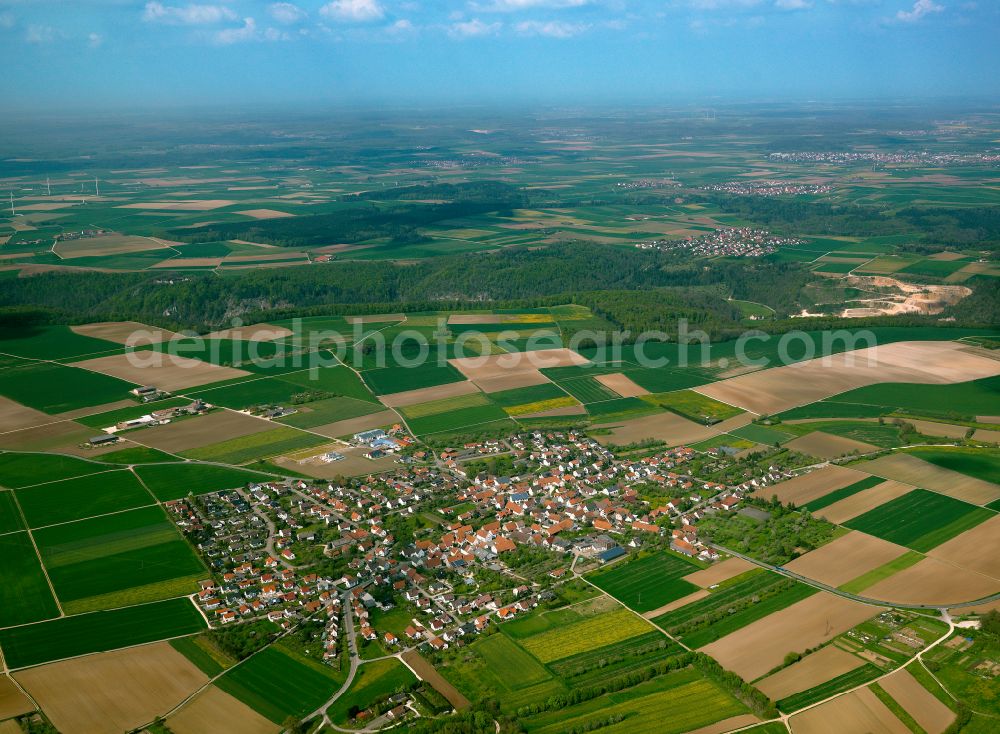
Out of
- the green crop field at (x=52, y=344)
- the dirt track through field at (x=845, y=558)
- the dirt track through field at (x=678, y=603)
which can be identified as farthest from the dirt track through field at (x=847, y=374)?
the green crop field at (x=52, y=344)

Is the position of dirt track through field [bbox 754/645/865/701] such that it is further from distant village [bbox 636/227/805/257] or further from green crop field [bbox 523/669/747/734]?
distant village [bbox 636/227/805/257]

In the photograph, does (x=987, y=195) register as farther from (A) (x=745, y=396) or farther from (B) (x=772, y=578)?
(B) (x=772, y=578)

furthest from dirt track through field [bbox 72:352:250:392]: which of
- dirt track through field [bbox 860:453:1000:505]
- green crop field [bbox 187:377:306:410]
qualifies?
dirt track through field [bbox 860:453:1000:505]

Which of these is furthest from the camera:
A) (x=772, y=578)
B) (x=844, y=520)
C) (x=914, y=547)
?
(x=844, y=520)

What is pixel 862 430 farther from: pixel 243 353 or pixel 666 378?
pixel 243 353

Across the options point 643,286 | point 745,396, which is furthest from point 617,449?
point 643,286

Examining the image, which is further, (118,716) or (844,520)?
(844,520)
